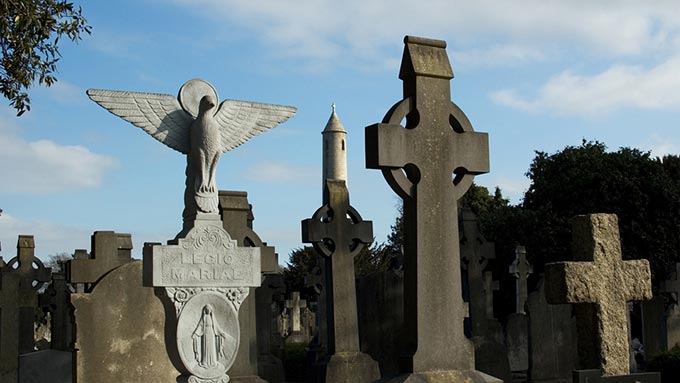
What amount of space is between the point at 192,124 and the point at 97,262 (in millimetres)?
3268

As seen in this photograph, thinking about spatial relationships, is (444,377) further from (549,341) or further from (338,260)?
(549,341)

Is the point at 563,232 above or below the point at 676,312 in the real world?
above

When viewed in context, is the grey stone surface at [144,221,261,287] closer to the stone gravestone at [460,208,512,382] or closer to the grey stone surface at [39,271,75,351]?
the stone gravestone at [460,208,512,382]

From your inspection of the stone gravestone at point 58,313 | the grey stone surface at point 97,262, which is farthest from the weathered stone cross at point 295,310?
the grey stone surface at point 97,262

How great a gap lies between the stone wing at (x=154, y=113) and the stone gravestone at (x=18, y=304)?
6378 mm

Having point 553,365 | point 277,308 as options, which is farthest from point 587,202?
point 553,365

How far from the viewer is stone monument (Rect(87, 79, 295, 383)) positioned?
348 inches

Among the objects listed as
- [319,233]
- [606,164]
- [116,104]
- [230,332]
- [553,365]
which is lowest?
[553,365]

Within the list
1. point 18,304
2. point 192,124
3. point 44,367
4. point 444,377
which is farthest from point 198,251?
point 18,304

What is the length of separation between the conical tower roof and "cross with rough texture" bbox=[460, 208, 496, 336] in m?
44.9

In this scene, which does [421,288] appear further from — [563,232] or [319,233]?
[563,232]

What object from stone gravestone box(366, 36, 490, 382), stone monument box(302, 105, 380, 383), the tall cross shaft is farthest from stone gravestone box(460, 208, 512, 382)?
stone gravestone box(366, 36, 490, 382)

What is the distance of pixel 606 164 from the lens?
36.6 m

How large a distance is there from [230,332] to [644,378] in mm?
3842
